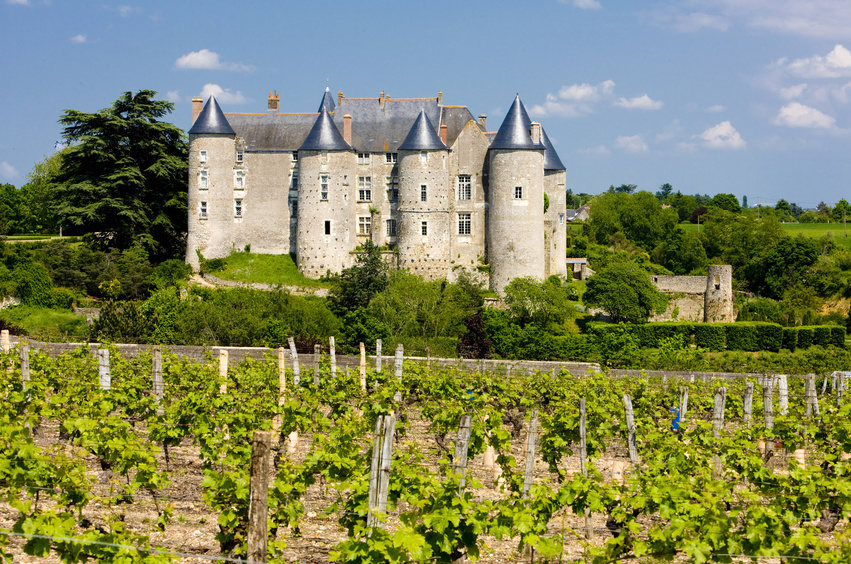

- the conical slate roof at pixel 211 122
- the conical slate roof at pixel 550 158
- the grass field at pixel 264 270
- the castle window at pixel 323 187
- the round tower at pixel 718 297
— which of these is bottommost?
the round tower at pixel 718 297

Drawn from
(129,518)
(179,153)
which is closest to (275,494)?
(129,518)

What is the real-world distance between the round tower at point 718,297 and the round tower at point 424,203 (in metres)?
11.3

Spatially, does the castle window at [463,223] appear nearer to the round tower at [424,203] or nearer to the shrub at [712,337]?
the round tower at [424,203]

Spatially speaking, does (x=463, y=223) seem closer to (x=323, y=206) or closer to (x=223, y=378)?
(x=323, y=206)

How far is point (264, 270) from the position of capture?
121 feet

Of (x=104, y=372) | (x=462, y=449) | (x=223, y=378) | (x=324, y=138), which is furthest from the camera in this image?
(x=324, y=138)

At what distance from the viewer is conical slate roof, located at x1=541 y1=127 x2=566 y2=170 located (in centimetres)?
3991

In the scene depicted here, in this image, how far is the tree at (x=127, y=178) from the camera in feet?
122

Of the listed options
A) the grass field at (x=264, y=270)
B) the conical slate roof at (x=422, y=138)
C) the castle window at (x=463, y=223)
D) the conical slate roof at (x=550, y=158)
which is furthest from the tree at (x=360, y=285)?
the conical slate roof at (x=550, y=158)

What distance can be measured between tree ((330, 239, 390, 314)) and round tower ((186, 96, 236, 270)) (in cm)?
632

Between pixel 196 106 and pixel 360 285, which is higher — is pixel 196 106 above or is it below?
above

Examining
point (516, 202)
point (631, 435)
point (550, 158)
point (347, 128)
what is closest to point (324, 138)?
point (347, 128)

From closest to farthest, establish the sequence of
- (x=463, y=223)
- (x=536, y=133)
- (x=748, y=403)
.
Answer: (x=748, y=403) < (x=536, y=133) < (x=463, y=223)

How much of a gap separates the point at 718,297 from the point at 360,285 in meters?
15.5
